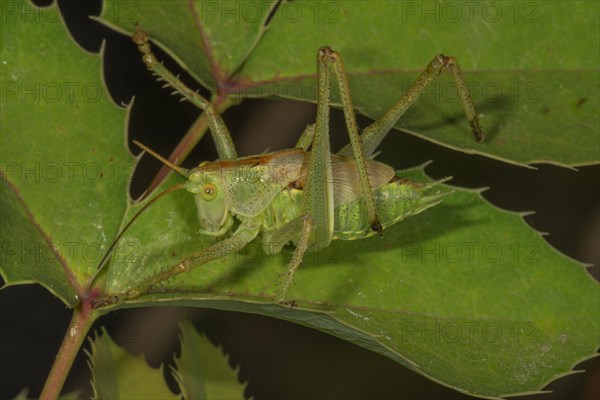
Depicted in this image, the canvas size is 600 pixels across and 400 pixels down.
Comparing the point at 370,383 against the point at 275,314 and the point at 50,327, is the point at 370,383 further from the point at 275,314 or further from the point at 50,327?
the point at 275,314

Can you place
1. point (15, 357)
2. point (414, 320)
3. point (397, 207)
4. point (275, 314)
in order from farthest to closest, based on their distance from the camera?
point (15, 357) → point (397, 207) → point (414, 320) → point (275, 314)

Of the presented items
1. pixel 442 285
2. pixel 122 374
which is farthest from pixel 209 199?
pixel 442 285

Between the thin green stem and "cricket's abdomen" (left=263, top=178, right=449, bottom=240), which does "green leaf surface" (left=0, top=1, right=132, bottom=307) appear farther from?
"cricket's abdomen" (left=263, top=178, right=449, bottom=240)

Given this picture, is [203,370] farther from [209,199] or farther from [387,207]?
[387,207]

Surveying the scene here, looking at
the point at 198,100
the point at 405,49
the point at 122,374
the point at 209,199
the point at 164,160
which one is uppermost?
the point at 405,49

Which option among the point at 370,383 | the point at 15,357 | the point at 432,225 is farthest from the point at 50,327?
the point at 432,225

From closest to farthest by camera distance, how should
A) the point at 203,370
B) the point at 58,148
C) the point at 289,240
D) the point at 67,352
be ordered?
1. the point at 67,352
2. the point at 58,148
3. the point at 203,370
4. the point at 289,240

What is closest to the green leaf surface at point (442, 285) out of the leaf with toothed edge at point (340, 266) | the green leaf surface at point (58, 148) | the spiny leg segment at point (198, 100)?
the leaf with toothed edge at point (340, 266)

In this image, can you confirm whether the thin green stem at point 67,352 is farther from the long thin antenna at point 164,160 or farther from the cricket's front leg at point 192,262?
the long thin antenna at point 164,160
